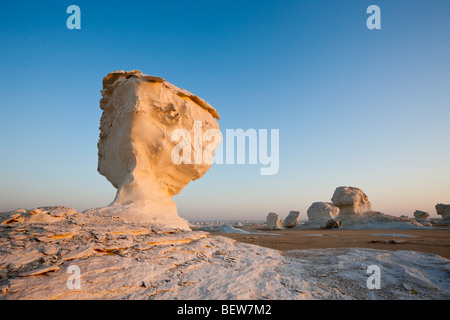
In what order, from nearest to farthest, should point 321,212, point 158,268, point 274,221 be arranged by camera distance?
1. point 158,268
2. point 274,221
3. point 321,212

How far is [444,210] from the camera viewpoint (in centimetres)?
2881

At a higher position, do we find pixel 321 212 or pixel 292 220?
pixel 321 212

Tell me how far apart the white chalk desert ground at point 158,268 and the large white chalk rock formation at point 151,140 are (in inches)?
Result: 85.8

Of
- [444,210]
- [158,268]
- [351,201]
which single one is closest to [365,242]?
[158,268]

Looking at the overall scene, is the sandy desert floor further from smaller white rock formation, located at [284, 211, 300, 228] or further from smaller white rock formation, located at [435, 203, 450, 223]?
smaller white rock formation, located at [435, 203, 450, 223]

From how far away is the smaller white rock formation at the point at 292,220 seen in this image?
95.4ft

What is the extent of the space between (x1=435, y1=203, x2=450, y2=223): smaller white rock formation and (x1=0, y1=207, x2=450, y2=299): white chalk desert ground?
111 feet

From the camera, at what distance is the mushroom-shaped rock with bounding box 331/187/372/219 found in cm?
2564

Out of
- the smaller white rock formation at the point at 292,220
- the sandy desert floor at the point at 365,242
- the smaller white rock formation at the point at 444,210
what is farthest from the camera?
the smaller white rock formation at the point at 292,220

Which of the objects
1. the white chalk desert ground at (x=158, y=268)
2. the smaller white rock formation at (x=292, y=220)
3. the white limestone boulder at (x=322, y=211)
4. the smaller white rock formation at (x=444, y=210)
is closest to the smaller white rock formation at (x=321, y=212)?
the white limestone boulder at (x=322, y=211)

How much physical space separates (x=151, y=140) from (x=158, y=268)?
16.0ft

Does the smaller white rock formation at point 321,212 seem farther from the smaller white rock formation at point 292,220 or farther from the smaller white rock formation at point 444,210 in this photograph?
the smaller white rock formation at point 444,210

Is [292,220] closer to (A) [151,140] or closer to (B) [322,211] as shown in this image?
(B) [322,211]
